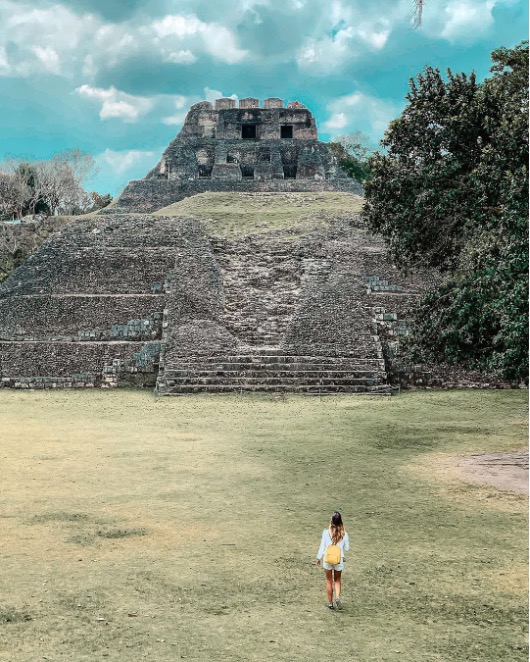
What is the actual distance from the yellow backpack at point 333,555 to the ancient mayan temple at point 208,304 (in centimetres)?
1325

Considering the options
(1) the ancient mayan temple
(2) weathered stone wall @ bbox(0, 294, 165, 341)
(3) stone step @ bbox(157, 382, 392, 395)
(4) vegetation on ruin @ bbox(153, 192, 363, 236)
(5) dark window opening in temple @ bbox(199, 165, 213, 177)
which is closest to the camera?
(3) stone step @ bbox(157, 382, 392, 395)

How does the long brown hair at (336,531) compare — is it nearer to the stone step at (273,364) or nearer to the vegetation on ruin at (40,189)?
the stone step at (273,364)

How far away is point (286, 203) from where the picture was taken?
108 feet

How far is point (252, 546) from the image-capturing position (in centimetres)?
728

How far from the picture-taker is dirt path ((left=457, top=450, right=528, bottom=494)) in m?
9.77

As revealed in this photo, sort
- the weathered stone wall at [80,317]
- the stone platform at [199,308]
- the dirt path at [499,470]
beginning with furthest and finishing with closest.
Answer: the weathered stone wall at [80,317], the stone platform at [199,308], the dirt path at [499,470]

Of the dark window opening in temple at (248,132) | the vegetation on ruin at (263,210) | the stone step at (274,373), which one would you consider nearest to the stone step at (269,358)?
the stone step at (274,373)

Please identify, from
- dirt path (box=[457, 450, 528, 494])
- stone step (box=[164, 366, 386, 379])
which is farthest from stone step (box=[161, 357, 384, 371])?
dirt path (box=[457, 450, 528, 494])

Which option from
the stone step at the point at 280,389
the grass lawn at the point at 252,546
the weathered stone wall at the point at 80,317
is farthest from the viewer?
the weathered stone wall at the point at 80,317

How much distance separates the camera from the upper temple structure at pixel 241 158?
37.1 m

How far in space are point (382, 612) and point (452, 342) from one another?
7346 millimetres

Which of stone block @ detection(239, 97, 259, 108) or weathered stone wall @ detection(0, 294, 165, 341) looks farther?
stone block @ detection(239, 97, 259, 108)

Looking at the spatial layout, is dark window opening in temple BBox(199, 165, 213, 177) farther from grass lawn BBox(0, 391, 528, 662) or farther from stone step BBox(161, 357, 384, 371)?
grass lawn BBox(0, 391, 528, 662)

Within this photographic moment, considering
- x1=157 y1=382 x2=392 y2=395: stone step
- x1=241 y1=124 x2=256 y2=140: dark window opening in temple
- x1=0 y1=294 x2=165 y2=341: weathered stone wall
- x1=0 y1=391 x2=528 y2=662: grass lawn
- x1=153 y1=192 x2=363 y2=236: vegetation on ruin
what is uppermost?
x1=241 y1=124 x2=256 y2=140: dark window opening in temple
